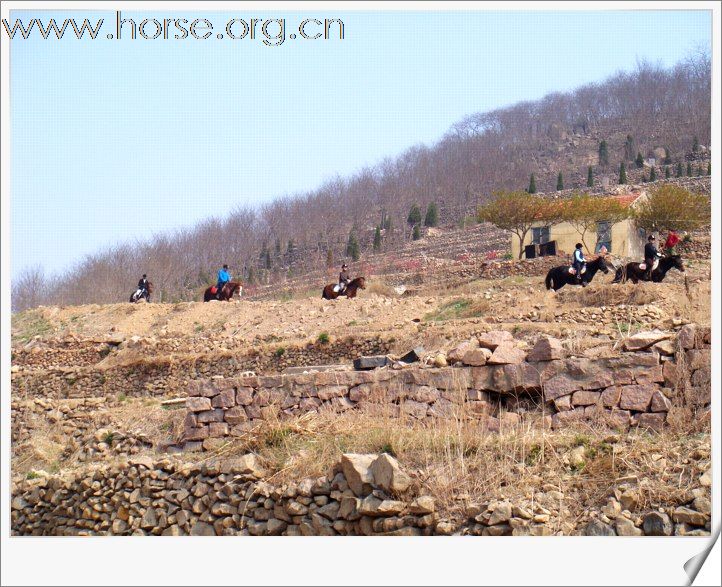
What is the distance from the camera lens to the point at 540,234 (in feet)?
95.5

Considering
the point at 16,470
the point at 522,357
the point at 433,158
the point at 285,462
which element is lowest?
the point at 16,470

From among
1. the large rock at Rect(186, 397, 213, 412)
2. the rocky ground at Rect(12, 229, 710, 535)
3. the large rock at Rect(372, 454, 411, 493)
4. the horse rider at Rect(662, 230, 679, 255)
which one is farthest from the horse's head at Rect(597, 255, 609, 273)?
the large rock at Rect(372, 454, 411, 493)

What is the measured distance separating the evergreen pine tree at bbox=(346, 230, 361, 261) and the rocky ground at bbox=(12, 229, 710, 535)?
1901 centimetres

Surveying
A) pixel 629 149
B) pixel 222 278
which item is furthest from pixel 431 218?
pixel 222 278

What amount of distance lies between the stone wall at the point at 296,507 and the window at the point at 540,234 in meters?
21.6

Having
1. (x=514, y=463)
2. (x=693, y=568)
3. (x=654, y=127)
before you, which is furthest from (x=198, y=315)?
(x=654, y=127)

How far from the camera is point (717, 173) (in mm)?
7031

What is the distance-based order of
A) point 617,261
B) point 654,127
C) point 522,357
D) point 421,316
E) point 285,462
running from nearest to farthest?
point 285,462, point 522,357, point 421,316, point 617,261, point 654,127

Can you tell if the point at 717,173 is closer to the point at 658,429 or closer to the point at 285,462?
the point at 658,429

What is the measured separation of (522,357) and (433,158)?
3985 centimetres

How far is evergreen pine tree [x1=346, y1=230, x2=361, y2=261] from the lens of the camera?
122 ft

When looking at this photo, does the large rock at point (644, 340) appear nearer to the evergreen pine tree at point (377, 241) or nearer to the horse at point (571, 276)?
the horse at point (571, 276)

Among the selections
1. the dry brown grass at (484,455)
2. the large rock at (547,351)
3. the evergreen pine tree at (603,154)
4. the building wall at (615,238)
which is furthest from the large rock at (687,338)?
the evergreen pine tree at (603,154)

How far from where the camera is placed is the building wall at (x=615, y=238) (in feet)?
89.6
